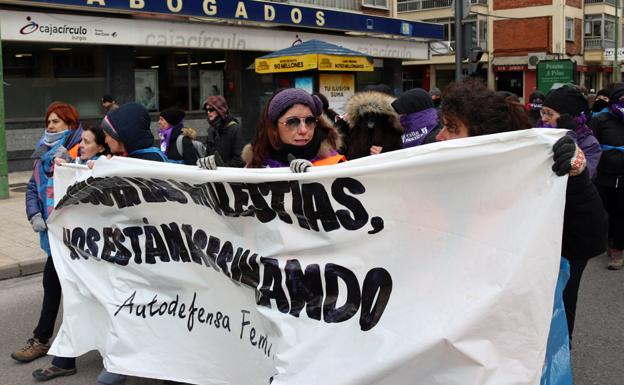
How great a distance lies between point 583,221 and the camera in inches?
108

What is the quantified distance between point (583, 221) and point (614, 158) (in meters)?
4.50

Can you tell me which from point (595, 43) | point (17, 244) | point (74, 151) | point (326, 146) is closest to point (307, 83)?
point (17, 244)

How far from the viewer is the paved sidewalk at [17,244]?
7047mm

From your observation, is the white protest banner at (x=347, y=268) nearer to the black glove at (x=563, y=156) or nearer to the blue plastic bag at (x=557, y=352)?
the black glove at (x=563, y=156)

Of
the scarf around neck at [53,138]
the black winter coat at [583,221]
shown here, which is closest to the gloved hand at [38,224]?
the scarf around neck at [53,138]

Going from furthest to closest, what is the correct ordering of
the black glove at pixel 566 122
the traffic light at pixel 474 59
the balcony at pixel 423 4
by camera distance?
the balcony at pixel 423 4 → the traffic light at pixel 474 59 → the black glove at pixel 566 122

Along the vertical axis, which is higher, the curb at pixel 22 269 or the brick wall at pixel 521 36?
the brick wall at pixel 521 36

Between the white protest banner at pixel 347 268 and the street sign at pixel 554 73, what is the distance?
17337 mm

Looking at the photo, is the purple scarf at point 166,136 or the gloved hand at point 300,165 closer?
the gloved hand at point 300,165

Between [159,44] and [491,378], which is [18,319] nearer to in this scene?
[491,378]

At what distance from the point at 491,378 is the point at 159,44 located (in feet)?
50.5

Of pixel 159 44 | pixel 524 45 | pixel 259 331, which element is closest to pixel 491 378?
pixel 259 331

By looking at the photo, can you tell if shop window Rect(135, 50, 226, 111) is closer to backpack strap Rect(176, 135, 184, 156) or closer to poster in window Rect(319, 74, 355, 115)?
poster in window Rect(319, 74, 355, 115)

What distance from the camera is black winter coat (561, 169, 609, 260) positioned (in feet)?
8.70
